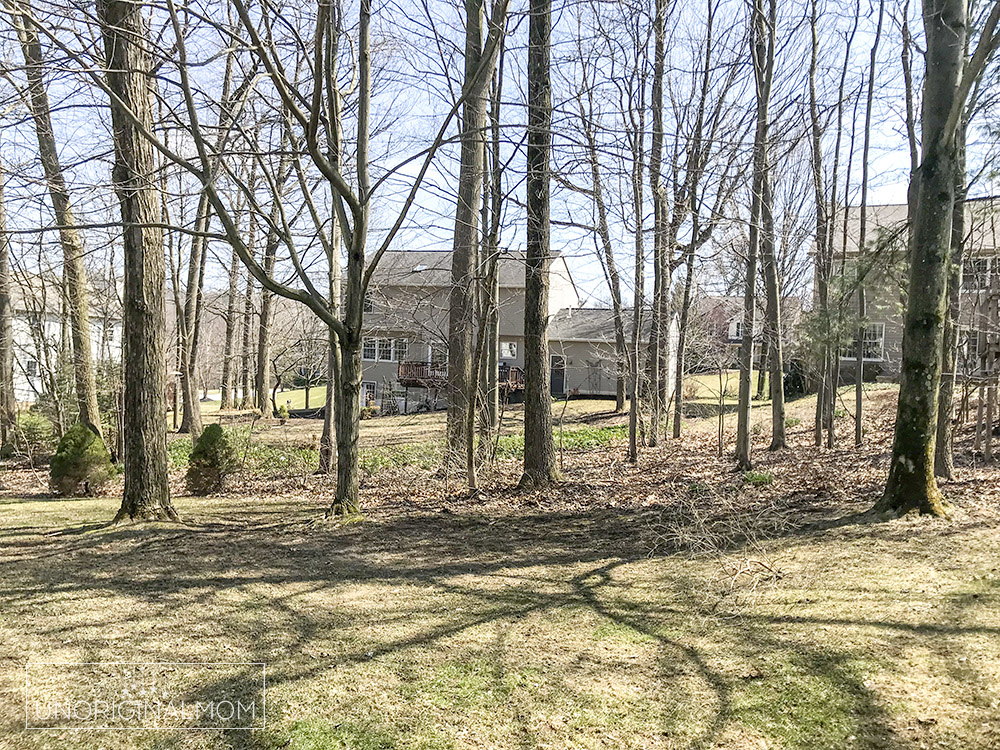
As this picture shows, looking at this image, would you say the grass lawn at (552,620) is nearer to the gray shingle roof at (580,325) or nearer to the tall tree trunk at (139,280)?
the tall tree trunk at (139,280)

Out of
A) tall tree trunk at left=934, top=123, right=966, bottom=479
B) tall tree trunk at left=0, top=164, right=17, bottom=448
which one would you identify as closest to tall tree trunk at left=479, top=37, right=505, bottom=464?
tall tree trunk at left=934, top=123, right=966, bottom=479

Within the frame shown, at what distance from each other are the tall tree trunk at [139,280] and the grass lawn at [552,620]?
2.54 ft

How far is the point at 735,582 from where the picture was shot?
4.96 metres

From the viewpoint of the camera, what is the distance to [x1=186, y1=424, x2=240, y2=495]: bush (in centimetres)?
1039

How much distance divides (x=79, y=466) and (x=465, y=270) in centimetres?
673

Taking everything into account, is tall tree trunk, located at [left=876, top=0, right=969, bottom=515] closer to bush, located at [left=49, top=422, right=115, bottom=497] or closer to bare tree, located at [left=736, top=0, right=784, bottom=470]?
bare tree, located at [left=736, top=0, right=784, bottom=470]

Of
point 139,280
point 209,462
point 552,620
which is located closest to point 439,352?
point 209,462

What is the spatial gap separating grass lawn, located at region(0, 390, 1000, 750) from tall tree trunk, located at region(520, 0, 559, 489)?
1185 millimetres

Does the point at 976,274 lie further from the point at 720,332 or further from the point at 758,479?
the point at 720,332

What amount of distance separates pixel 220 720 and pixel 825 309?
476 inches

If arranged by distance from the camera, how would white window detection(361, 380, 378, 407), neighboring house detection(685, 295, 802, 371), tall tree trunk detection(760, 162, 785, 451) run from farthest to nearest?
white window detection(361, 380, 378, 407)
neighboring house detection(685, 295, 802, 371)
tall tree trunk detection(760, 162, 785, 451)

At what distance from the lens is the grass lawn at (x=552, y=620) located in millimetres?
3068

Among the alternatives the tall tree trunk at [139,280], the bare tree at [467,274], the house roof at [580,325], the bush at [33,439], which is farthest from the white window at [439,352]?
the house roof at [580,325]

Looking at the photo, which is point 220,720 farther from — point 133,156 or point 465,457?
point 465,457
